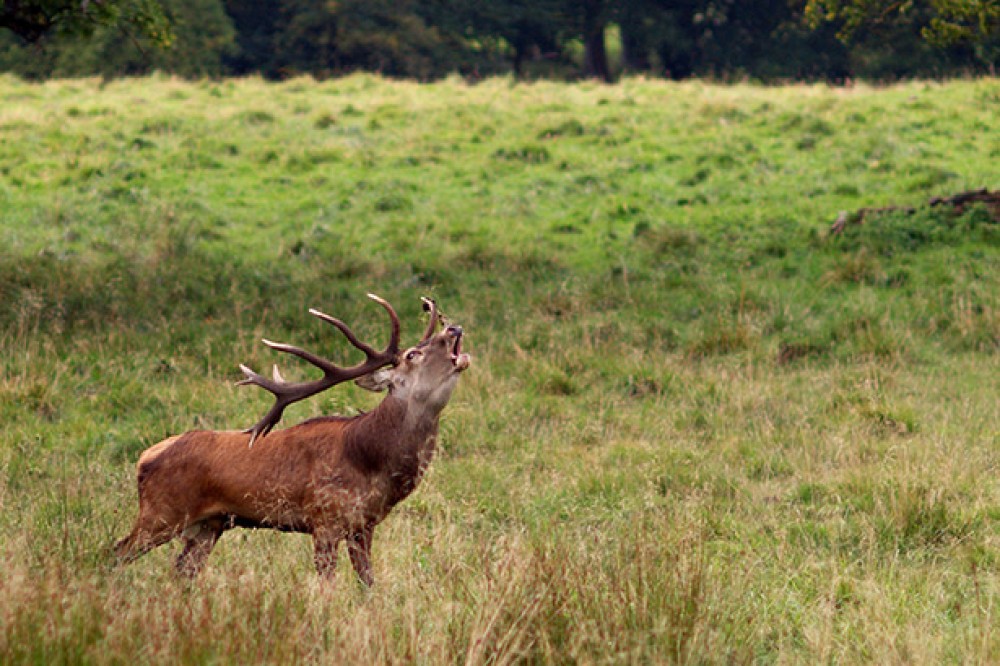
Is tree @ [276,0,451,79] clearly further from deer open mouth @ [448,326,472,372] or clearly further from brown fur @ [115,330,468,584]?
deer open mouth @ [448,326,472,372]

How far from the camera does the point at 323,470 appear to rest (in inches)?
198

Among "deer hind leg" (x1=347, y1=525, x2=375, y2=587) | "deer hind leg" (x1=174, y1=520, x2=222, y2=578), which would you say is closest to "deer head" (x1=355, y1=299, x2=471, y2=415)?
"deer hind leg" (x1=347, y1=525, x2=375, y2=587)

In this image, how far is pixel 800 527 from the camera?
6.41m

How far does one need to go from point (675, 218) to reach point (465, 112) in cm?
755

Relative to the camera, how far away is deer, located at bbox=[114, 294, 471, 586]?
496cm

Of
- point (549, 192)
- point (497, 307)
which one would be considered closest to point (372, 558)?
point (497, 307)

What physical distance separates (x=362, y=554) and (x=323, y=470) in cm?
42

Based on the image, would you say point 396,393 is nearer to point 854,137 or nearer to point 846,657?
point 846,657

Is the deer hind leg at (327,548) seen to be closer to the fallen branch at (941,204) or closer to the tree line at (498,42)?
the fallen branch at (941,204)

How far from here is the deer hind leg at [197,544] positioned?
17.1ft

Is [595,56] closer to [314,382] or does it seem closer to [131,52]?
[131,52]

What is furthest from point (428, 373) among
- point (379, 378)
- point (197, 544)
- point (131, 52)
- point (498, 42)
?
point (498, 42)

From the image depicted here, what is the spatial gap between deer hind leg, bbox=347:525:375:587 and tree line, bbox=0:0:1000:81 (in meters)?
32.6

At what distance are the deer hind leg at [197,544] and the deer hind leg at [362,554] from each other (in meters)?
0.71
